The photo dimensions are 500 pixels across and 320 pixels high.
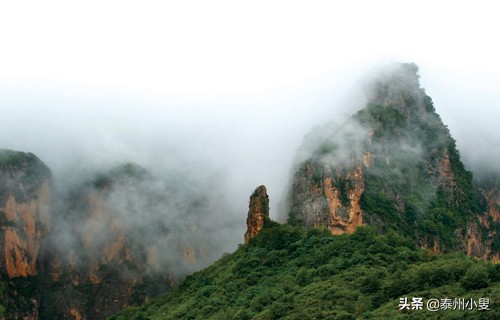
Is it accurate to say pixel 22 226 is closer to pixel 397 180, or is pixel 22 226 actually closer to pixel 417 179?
pixel 397 180

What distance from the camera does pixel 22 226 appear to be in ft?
385

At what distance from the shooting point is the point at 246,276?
8181 cm

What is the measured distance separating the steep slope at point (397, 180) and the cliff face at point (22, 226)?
1378 inches

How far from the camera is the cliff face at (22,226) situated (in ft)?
365

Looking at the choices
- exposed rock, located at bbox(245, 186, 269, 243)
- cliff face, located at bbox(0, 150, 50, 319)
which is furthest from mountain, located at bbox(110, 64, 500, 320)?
cliff face, located at bbox(0, 150, 50, 319)

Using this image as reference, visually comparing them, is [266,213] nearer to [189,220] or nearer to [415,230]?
[415,230]

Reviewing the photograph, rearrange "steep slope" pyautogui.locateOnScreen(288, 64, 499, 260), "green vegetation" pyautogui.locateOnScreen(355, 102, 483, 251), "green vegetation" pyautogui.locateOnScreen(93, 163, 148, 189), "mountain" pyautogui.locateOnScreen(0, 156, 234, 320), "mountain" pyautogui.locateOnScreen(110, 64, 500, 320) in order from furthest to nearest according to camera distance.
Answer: "green vegetation" pyautogui.locateOnScreen(93, 163, 148, 189) → "mountain" pyautogui.locateOnScreen(0, 156, 234, 320) → "green vegetation" pyautogui.locateOnScreen(355, 102, 483, 251) → "steep slope" pyautogui.locateOnScreen(288, 64, 499, 260) → "mountain" pyautogui.locateOnScreen(110, 64, 500, 320)

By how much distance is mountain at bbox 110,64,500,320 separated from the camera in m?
60.6

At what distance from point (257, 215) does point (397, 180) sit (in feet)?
90.8

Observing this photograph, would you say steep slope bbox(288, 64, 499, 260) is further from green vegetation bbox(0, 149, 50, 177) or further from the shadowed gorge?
green vegetation bbox(0, 149, 50, 177)

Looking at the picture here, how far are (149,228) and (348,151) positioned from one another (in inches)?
1267

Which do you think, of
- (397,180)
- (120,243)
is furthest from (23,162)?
(397,180)

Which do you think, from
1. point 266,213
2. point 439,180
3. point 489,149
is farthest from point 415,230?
point 489,149

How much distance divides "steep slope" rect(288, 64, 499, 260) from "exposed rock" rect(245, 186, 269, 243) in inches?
445
